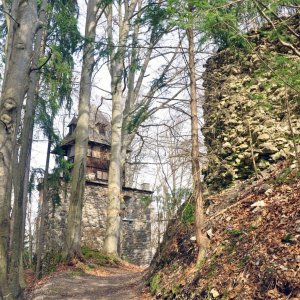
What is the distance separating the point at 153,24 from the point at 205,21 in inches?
76.4

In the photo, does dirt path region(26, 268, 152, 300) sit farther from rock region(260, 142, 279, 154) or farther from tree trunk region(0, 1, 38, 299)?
rock region(260, 142, 279, 154)

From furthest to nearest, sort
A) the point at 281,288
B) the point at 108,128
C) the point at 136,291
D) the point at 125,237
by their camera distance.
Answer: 1. the point at 108,128
2. the point at 125,237
3. the point at 136,291
4. the point at 281,288

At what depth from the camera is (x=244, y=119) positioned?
7.79 meters

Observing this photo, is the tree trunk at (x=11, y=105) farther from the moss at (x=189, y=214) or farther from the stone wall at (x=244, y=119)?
the moss at (x=189, y=214)

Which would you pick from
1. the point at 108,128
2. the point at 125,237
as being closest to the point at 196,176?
the point at 125,237

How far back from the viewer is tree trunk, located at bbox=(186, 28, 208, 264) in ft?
18.9

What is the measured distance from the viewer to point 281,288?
3807mm

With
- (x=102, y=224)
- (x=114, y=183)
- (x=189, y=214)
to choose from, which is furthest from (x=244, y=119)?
(x=102, y=224)

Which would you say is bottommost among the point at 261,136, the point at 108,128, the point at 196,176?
the point at 196,176

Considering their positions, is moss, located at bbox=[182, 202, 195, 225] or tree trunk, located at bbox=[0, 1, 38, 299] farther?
moss, located at bbox=[182, 202, 195, 225]

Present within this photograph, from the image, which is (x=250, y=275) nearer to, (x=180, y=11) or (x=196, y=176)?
(x=196, y=176)

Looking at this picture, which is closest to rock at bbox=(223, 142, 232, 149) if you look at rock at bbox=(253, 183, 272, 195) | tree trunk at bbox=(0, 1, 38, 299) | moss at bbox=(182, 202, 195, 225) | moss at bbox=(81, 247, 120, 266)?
moss at bbox=(182, 202, 195, 225)

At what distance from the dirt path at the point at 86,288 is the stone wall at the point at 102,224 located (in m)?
6.63

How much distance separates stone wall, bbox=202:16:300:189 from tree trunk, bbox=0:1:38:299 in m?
3.23
